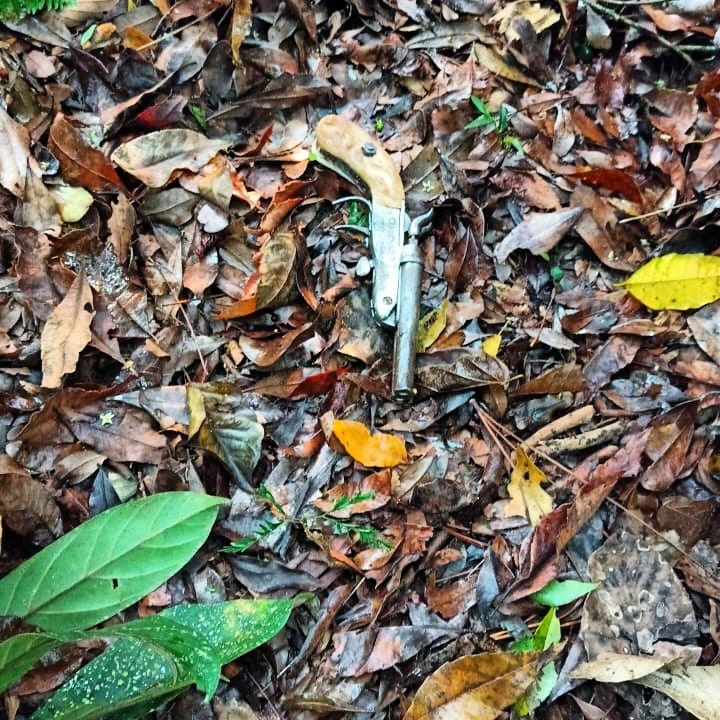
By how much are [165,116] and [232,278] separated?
51 cm

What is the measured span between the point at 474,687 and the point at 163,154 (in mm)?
1546

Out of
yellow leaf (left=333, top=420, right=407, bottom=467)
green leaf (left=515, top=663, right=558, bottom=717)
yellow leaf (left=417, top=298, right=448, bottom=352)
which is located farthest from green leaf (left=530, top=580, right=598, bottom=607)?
yellow leaf (left=417, top=298, right=448, bottom=352)

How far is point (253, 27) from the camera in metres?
2.30

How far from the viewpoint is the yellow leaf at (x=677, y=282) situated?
1.96m

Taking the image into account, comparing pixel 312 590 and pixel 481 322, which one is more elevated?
pixel 481 322

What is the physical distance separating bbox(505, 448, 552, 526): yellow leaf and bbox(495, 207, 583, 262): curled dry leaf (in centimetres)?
57

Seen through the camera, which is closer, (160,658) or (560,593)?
(160,658)

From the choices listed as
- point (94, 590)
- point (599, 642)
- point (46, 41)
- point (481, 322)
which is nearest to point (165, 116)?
point (46, 41)

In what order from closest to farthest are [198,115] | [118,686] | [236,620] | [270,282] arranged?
[118,686] < [236,620] < [270,282] < [198,115]

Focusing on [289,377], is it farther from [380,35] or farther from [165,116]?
[380,35]

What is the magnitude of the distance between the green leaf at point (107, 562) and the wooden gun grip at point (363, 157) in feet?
3.18

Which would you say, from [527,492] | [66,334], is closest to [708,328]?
[527,492]

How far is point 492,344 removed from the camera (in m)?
2.01

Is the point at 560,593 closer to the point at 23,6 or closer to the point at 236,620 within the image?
the point at 236,620
